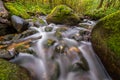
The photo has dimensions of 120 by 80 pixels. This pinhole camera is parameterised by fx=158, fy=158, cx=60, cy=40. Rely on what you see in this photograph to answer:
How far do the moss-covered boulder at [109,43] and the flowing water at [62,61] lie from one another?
298 millimetres

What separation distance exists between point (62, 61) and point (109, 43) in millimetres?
1270

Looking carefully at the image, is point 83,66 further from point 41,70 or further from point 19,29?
point 19,29

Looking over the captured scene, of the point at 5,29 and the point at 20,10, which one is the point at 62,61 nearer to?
the point at 5,29

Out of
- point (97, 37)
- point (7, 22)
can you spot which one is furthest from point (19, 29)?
point (97, 37)

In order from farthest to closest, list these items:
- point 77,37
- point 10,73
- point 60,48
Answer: point 77,37 < point 60,48 < point 10,73

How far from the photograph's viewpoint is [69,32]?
6.26 meters

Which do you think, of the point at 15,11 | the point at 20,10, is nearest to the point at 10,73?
the point at 15,11

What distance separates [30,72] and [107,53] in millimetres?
1877

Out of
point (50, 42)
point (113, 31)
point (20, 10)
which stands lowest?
point (50, 42)

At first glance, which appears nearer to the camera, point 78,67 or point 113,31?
point 78,67

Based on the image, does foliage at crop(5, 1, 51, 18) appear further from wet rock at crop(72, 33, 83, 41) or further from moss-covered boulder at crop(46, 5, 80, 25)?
wet rock at crop(72, 33, 83, 41)

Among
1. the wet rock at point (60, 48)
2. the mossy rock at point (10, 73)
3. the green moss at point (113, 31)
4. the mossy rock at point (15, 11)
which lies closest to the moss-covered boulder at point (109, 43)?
the green moss at point (113, 31)

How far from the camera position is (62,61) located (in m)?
4.14

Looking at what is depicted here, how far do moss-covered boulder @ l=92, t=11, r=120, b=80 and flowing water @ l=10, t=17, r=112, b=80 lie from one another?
11.7 inches
